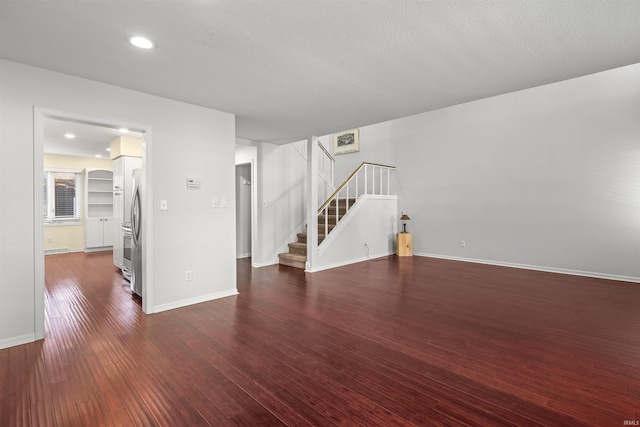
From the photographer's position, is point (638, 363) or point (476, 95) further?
point (476, 95)

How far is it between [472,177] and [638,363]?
15.6 ft

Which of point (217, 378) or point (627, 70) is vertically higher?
point (627, 70)

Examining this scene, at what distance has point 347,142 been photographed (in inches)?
358

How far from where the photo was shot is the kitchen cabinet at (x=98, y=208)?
26.6 feet

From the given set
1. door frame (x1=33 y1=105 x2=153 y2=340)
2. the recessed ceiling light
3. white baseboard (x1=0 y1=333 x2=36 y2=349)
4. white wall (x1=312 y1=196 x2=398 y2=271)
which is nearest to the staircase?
white wall (x1=312 y1=196 x2=398 y2=271)

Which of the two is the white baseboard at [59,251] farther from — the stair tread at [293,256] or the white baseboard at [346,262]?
the white baseboard at [346,262]

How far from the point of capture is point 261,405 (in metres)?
1.86

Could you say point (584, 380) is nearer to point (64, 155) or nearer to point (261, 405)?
point (261, 405)

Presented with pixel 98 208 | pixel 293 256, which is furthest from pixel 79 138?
pixel 293 256

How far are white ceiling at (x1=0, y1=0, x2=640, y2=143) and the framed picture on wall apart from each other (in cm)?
532

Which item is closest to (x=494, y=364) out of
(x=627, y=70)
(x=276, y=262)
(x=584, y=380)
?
(x=584, y=380)

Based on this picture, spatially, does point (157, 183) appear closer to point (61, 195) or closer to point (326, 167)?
point (326, 167)

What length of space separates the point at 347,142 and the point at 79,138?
257 inches

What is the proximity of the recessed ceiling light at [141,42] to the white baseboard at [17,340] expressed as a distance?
2.75 meters
